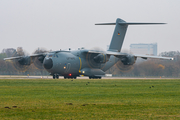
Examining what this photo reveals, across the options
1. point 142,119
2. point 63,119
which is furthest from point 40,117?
point 142,119

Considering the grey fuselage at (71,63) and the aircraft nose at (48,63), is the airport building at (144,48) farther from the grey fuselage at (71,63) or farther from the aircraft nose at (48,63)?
the aircraft nose at (48,63)

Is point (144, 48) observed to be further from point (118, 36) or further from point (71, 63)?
point (71, 63)

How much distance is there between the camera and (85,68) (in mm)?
48969

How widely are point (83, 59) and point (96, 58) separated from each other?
204cm

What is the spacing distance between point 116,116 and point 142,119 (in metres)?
0.86

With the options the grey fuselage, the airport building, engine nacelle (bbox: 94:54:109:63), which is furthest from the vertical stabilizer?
the airport building

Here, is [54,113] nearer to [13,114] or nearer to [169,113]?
[13,114]

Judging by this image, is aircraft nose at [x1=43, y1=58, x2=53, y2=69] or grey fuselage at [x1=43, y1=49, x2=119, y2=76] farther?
grey fuselage at [x1=43, y1=49, x2=119, y2=76]

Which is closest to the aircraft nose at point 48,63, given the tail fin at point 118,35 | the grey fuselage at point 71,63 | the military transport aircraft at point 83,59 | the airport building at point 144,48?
the military transport aircraft at point 83,59

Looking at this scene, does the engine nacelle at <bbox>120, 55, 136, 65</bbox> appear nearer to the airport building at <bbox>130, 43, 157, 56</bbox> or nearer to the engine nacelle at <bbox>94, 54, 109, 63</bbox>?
the engine nacelle at <bbox>94, 54, 109, 63</bbox>

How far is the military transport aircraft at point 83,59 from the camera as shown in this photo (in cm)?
4494

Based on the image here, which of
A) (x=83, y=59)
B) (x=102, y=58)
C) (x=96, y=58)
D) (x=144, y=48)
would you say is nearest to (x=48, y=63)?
(x=83, y=59)

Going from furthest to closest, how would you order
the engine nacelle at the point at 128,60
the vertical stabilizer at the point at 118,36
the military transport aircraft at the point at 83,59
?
the vertical stabilizer at the point at 118,36
the engine nacelle at the point at 128,60
the military transport aircraft at the point at 83,59

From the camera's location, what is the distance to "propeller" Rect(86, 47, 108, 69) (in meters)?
47.4
